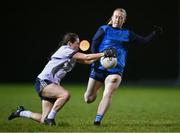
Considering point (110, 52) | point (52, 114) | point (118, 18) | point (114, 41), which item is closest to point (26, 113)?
point (52, 114)

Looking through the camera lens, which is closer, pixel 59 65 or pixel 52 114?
pixel 52 114

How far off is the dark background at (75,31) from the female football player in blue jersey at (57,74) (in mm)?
19510

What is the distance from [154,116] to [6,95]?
25.9 ft

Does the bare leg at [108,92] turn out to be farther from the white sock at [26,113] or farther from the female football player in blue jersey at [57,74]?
the white sock at [26,113]

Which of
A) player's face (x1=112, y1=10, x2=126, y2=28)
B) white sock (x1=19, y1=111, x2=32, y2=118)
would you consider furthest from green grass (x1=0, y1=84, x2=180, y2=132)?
player's face (x1=112, y1=10, x2=126, y2=28)

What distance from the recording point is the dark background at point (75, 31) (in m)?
30.8

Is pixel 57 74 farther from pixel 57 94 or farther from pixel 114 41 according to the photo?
pixel 114 41

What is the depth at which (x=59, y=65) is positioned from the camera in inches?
429

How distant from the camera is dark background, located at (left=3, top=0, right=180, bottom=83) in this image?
1214 inches

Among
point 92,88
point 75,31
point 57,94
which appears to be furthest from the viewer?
point 75,31

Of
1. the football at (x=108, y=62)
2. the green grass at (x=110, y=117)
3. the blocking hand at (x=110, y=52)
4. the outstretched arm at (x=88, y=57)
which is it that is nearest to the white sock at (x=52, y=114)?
the green grass at (x=110, y=117)

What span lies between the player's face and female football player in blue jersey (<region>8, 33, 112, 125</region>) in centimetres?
75

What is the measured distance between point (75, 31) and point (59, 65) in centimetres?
1982

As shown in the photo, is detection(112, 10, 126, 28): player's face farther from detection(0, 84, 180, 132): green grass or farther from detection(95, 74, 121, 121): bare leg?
detection(0, 84, 180, 132): green grass
